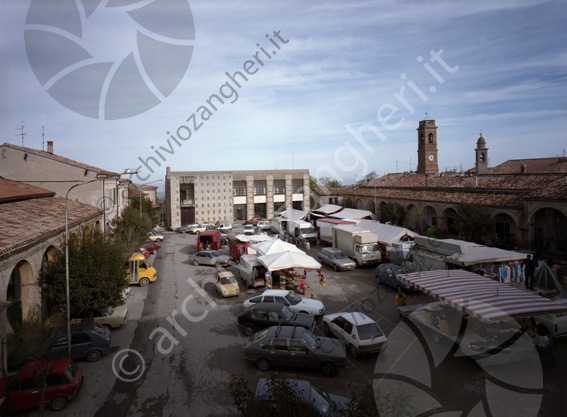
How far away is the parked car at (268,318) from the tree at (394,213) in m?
27.1

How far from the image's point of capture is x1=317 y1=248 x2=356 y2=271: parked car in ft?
77.2

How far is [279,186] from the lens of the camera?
5612 cm

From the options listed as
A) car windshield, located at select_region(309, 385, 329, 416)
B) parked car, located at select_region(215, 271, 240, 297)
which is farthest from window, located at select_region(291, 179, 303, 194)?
car windshield, located at select_region(309, 385, 329, 416)

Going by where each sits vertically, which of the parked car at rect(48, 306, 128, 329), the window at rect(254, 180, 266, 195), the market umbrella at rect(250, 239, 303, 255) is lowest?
the parked car at rect(48, 306, 128, 329)

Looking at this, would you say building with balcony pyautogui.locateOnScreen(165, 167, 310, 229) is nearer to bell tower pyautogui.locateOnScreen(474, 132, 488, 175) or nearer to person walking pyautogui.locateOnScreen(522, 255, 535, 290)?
bell tower pyautogui.locateOnScreen(474, 132, 488, 175)

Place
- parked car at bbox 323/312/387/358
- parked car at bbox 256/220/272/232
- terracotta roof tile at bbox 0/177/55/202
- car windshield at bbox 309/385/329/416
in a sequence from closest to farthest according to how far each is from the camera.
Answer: car windshield at bbox 309/385/329/416
parked car at bbox 323/312/387/358
terracotta roof tile at bbox 0/177/55/202
parked car at bbox 256/220/272/232

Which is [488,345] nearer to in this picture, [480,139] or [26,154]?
[26,154]

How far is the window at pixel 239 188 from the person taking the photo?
53719 mm

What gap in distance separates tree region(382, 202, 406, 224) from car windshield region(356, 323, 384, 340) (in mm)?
27754

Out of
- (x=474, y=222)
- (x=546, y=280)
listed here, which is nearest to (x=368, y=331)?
(x=546, y=280)

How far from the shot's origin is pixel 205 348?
13.0m

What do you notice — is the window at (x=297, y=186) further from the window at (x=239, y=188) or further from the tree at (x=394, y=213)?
the tree at (x=394, y=213)

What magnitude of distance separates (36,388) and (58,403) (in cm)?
70

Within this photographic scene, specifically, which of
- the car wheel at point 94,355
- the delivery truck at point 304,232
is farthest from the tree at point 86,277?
the delivery truck at point 304,232
